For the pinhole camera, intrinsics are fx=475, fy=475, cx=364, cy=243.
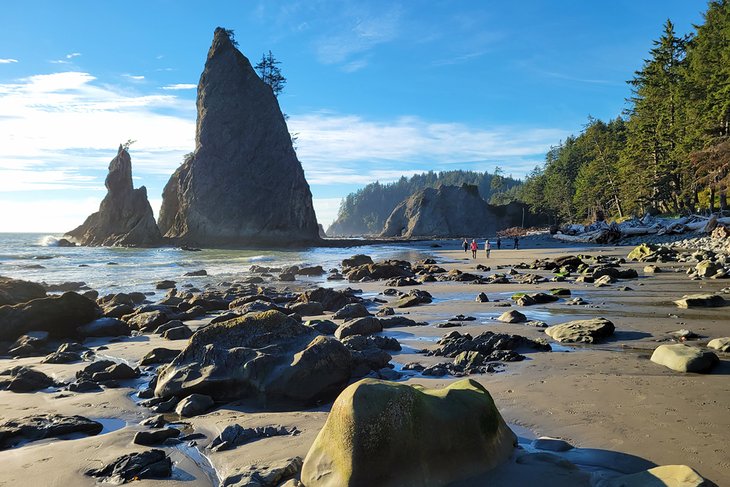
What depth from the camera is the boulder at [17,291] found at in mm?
12969

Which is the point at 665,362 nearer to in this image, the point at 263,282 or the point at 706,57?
the point at 263,282

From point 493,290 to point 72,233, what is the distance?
10441 centimetres

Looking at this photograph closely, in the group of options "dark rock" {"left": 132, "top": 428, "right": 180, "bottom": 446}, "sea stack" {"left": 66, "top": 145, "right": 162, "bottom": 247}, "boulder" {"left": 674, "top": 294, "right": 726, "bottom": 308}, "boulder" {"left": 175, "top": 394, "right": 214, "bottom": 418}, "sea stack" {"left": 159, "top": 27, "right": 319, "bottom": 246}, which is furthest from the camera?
"sea stack" {"left": 66, "top": 145, "right": 162, "bottom": 247}

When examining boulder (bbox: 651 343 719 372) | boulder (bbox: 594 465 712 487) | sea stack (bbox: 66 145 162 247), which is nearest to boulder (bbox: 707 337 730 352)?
boulder (bbox: 651 343 719 372)

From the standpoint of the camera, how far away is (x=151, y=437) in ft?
14.8

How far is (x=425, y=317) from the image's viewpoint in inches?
439

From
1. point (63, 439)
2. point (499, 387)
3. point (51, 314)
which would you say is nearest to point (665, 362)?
point (499, 387)

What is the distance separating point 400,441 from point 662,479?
5.34 ft

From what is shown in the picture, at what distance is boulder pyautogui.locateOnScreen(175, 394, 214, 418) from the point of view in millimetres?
5293

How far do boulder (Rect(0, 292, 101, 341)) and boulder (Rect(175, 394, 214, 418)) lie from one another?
688 cm

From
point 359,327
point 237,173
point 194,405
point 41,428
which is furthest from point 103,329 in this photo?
point 237,173

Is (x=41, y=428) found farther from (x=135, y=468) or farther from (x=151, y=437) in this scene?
(x=135, y=468)

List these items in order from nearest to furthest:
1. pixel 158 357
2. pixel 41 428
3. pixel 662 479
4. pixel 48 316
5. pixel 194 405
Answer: pixel 662 479
pixel 41 428
pixel 194 405
pixel 158 357
pixel 48 316

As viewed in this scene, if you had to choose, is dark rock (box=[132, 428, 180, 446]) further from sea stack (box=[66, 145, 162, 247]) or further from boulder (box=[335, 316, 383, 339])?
sea stack (box=[66, 145, 162, 247])
